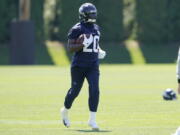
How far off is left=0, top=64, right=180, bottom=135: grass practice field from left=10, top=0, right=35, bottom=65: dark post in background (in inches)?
484

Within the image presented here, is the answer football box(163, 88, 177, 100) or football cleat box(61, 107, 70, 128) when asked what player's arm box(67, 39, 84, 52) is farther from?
football box(163, 88, 177, 100)

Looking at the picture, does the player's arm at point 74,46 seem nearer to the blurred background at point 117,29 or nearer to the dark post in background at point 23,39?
the dark post in background at point 23,39

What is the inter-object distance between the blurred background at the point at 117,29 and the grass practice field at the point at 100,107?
17711mm

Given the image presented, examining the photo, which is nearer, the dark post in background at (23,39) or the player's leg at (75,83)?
the player's leg at (75,83)

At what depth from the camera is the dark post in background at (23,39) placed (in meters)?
41.3

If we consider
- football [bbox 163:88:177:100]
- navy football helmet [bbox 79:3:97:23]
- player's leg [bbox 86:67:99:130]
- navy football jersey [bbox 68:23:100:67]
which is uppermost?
navy football helmet [bbox 79:3:97:23]

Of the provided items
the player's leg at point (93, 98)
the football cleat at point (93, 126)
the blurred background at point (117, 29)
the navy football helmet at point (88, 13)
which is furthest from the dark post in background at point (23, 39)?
the football cleat at point (93, 126)

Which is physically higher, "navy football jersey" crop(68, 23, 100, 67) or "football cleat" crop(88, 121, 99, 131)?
"navy football jersey" crop(68, 23, 100, 67)

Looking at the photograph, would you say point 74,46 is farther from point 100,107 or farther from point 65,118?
point 100,107

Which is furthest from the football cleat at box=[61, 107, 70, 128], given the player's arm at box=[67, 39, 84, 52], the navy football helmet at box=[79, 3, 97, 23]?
the navy football helmet at box=[79, 3, 97, 23]

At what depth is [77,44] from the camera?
13.3 meters

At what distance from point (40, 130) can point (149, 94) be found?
8680mm

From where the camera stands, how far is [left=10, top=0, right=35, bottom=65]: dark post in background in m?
41.3

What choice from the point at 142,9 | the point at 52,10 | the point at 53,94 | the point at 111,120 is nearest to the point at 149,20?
the point at 142,9
